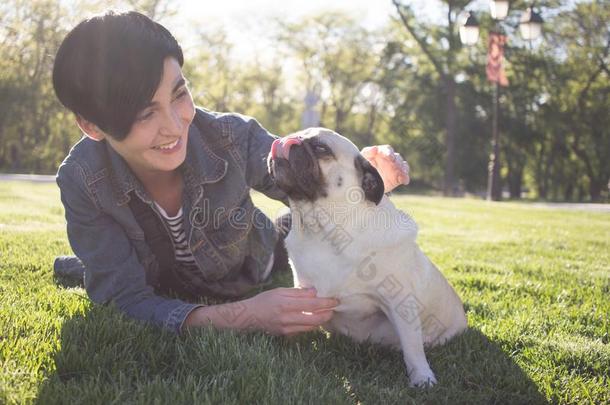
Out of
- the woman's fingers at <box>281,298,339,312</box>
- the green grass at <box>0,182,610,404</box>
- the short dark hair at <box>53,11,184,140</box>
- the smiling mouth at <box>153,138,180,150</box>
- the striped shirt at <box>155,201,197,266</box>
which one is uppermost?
the short dark hair at <box>53,11,184,140</box>

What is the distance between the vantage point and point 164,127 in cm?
251

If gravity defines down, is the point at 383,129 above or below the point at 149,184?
above

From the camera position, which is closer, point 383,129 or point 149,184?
point 149,184

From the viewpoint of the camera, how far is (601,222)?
1116 cm

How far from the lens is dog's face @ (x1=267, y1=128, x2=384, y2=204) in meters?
2.62

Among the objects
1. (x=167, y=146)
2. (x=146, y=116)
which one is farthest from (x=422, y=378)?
(x=146, y=116)

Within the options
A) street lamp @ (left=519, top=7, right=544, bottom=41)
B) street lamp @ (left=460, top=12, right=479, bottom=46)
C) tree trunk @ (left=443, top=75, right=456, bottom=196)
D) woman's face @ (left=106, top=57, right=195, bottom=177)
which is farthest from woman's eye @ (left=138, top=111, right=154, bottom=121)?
tree trunk @ (left=443, top=75, right=456, bottom=196)

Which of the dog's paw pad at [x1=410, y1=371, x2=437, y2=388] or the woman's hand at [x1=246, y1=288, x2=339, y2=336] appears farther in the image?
the woman's hand at [x1=246, y1=288, x2=339, y2=336]

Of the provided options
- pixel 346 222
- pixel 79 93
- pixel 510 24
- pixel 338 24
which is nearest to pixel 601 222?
pixel 346 222

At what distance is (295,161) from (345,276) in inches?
23.8

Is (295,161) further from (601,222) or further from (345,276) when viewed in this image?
(601,222)

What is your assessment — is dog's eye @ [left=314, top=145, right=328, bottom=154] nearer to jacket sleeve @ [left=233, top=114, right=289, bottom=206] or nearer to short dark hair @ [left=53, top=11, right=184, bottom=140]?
jacket sleeve @ [left=233, top=114, right=289, bottom=206]

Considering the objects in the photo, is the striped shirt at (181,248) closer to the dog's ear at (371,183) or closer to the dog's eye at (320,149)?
the dog's eye at (320,149)

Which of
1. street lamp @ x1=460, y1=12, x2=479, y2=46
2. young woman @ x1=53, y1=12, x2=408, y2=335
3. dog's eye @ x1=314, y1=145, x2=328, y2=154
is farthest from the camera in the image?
street lamp @ x1=460, y1=12, x2=479, y2=46
